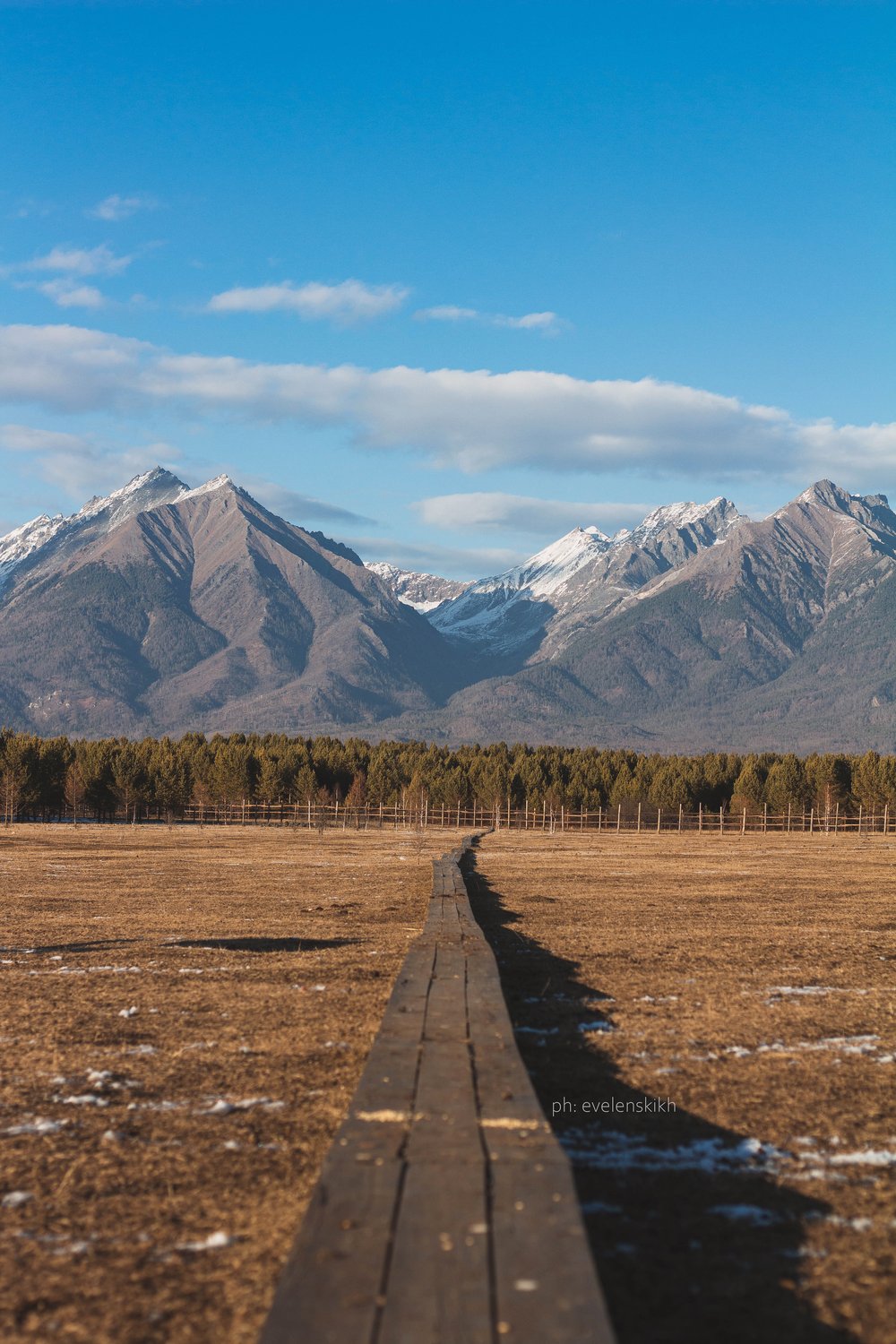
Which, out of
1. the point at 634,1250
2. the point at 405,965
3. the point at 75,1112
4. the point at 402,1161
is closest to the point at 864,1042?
the point at 405,965

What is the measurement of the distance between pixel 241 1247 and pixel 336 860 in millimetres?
43710

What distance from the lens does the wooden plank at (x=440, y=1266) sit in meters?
4.66

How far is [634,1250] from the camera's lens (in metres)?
6.33

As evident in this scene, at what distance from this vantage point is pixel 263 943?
19.1 meters

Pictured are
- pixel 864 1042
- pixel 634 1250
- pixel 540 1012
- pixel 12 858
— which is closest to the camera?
pixel 634 1250

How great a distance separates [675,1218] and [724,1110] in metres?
2.49

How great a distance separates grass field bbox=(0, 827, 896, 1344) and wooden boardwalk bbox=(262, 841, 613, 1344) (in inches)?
22.4

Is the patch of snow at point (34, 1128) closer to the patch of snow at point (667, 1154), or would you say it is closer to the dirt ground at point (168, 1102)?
the dirt ground at point (168, 1102)

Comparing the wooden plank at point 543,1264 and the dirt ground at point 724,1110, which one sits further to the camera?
the dirt ground at point 724,1110

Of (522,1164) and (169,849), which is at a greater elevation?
(522,1164)

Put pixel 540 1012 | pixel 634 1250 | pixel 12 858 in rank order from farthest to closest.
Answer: pixel 12 858 < pixel 540 1012 < pixel 634 1250

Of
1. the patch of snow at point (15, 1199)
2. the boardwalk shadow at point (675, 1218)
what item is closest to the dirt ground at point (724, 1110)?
the boardwalk shadow at point (675, 1218)

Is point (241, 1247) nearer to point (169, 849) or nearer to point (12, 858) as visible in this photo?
point (12, 858)

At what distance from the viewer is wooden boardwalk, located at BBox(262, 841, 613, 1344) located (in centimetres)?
472
